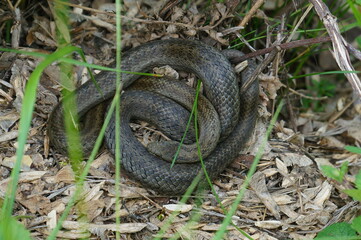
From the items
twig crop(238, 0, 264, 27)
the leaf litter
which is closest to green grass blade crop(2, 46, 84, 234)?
the leaf litter

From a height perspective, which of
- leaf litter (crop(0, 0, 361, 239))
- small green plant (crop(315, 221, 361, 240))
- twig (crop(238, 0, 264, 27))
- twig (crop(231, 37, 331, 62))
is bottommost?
small green plant (crop(315, 221, 361, 240))

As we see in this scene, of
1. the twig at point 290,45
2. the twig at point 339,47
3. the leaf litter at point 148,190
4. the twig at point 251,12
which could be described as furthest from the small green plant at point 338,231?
the twig at point 251,12

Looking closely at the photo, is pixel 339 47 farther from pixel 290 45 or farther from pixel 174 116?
pixel 174 116

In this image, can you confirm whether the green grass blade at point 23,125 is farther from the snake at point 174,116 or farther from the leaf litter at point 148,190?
the snake at point 174,116

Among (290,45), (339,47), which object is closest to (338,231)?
(339,47)

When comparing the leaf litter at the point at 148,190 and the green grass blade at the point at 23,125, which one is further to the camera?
the leaf litter at the point at 148,190

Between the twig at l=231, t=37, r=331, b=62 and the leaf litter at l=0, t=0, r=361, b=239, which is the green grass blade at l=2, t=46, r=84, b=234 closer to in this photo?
the leaf litter at l=0, t=0, r=361, b=239

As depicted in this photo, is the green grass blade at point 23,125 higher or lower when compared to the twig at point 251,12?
lower

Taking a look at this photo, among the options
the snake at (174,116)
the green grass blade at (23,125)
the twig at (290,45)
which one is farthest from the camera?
the snake at (174,116)
